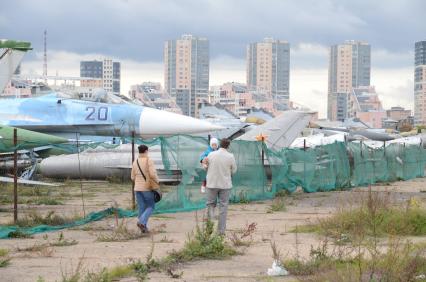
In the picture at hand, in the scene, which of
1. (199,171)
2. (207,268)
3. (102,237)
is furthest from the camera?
(199,171)

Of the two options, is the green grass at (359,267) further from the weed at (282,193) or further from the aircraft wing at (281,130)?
the aircraft wing at (281,130)

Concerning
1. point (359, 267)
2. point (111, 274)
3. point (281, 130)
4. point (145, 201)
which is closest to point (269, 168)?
point (281, 130)

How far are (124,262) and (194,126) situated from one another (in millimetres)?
18831

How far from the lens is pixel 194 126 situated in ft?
93.1

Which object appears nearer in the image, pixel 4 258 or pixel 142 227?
pixel 4 258

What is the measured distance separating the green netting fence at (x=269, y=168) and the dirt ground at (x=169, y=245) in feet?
1.93

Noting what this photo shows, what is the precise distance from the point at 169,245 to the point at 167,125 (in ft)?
55.9

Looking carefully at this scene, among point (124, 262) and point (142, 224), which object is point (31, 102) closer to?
point (142, 224)

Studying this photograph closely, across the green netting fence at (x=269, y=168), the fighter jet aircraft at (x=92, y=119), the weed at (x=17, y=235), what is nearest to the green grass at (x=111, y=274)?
the weed at (x=17, y=235)

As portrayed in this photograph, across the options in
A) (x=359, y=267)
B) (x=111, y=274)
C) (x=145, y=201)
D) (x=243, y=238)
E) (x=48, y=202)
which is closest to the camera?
(x=359, y=267)

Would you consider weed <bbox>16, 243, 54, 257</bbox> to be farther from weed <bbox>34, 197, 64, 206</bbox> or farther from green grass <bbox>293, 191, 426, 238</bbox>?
weed <bbox>34, 197, 64, 206</bbox>

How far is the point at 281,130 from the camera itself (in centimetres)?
2744

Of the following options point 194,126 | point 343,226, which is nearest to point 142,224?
point 343,226

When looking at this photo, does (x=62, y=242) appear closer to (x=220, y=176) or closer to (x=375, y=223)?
(x=220, y=176)
